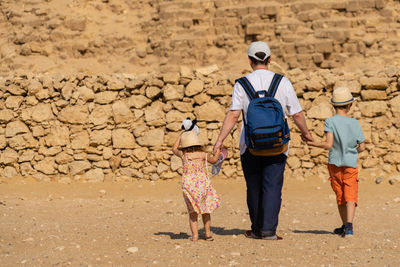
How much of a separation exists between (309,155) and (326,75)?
1346mm

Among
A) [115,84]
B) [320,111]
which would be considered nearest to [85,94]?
[115,84]

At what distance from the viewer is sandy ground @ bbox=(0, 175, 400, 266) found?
5305 millimetres

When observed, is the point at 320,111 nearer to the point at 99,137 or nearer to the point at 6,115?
the point at 99,137

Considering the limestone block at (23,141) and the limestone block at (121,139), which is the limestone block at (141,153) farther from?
the limestone block at (23,141)

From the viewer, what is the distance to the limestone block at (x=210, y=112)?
10477 millimetres

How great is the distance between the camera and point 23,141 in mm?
10758

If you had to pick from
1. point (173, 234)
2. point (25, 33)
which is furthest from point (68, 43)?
point (173, 234)

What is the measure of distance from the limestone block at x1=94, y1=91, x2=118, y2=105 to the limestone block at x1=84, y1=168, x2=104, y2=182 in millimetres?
1107

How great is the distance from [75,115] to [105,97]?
1.85ft

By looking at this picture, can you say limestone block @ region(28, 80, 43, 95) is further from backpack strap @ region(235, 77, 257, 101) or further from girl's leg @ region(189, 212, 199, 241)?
backpack strap @ region(235, 77, 257, 101)

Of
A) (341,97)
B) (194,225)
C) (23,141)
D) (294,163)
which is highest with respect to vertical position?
(341,97)

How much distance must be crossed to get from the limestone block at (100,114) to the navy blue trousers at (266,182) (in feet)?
16.8

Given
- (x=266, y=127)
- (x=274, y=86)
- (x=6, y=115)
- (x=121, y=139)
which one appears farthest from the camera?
(x=6, y=115)

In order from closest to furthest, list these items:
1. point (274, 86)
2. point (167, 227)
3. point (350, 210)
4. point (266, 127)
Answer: point (266, 127) → point (274, 86) → point (350, 210) → point (167, 227)
